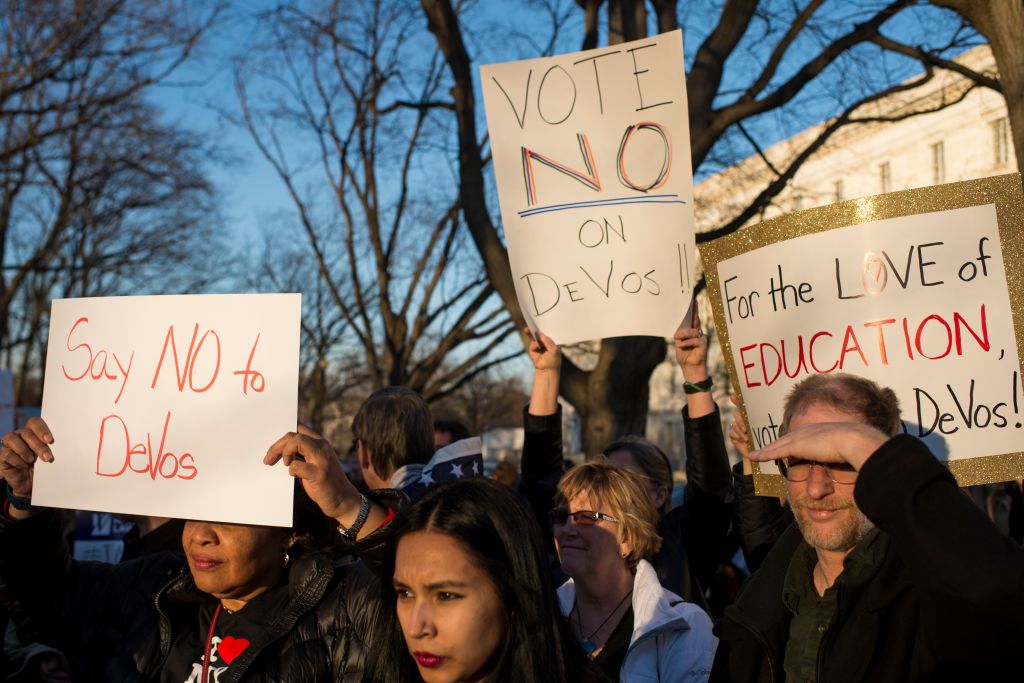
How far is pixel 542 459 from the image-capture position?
12.6 feet

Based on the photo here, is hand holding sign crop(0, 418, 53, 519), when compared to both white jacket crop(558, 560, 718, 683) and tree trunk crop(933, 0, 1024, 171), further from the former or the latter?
tree trunk crop(933, 0, 1024, 171)

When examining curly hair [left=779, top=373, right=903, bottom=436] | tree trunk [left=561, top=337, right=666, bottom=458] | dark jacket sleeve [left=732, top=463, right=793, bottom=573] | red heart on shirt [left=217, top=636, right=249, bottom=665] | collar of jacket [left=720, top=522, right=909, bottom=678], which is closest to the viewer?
collar of jacket [left=720, top=522, right=909, bottom=678]

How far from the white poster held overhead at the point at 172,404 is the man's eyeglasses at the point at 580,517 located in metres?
1.13

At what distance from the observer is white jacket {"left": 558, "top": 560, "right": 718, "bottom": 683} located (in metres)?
3.02

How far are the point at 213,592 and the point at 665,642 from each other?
1.33 meters

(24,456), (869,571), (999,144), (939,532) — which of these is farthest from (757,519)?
(999,144)

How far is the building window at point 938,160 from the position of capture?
113 ft

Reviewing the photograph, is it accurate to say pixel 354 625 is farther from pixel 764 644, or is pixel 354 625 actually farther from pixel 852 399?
pixel 852 399

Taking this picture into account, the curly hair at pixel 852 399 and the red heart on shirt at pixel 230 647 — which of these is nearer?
the curly hair at pixel 852 399

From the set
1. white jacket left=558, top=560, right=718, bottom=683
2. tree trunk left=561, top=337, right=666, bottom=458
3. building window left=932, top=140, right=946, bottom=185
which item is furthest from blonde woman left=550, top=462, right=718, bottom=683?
building window left=932, top=140, right=946, bottom=185

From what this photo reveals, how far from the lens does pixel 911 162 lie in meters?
36.2

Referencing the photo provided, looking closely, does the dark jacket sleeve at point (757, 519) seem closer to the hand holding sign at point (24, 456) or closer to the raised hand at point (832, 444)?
the raised hand at point (832, 444)

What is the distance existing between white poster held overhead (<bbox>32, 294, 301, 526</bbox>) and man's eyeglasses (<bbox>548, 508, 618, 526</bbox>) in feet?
3.70

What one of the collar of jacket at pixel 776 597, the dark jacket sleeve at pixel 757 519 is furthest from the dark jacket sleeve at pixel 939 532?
the dark jacket sleeve at pixel 757 519
